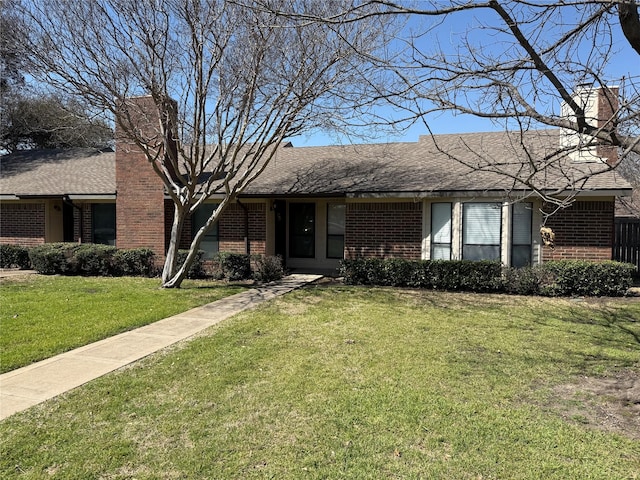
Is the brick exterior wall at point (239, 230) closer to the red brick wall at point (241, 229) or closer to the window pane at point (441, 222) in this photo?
the red brick wall at point (241, 229)

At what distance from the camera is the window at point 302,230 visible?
14.5 m

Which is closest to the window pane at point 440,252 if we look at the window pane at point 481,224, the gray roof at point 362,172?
the window pane at point 481,224

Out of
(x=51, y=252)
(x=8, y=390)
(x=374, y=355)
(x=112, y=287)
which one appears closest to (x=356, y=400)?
(x=374, y=355)

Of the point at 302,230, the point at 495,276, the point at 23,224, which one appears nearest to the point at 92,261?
the point at 23,224

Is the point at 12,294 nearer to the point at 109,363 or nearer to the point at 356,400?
the point at 109,363

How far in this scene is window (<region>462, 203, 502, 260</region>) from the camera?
11.0 m

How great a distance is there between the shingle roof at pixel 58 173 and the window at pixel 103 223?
26.7 inches

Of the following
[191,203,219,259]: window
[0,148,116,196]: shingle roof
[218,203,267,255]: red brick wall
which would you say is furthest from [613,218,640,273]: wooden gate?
[0,148,116,196]: shingle roof

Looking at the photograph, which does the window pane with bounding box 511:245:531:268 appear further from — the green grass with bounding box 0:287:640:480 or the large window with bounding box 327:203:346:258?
the large window with bounding box 327:203:346:258

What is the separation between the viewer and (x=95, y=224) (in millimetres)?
14758

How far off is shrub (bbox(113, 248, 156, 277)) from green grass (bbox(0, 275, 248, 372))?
637 mm

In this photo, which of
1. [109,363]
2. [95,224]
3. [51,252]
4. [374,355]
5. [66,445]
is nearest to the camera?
[66,445]

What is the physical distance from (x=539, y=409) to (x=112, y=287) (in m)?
9.64

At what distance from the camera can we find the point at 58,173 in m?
16.7
